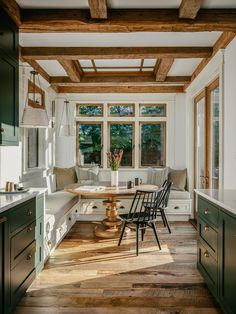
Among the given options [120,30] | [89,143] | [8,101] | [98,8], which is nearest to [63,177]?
[89,143]

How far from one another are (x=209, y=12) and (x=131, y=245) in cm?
308

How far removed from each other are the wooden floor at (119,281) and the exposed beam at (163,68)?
2.74m

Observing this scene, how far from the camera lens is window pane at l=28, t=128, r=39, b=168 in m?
5.22

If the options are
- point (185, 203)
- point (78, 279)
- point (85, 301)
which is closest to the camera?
point (85, 301)

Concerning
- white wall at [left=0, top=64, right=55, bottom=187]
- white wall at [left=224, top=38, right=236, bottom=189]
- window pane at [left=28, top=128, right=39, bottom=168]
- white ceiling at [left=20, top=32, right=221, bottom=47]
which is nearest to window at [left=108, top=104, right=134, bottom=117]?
white wall at [left=0, top=64, right=55, bottom=187]

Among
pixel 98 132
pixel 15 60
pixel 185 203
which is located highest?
pixel 15 60

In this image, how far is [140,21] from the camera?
3.07 meters

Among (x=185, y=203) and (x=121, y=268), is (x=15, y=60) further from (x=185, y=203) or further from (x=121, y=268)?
(x=185, y=203)

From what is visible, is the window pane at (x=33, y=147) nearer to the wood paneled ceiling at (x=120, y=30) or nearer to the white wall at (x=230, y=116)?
the wood paneled ceiling at (x=120, y=30)

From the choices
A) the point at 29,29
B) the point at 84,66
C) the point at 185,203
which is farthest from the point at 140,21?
the point at 185,203

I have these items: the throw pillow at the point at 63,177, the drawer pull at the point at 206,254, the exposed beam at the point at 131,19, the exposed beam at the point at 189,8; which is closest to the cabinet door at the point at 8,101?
the exposed beam at the point at 131,19

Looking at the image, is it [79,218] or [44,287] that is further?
[79,218]

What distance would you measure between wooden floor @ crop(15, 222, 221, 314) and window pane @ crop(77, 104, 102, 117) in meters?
3.31

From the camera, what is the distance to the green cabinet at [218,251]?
2.15 metres
